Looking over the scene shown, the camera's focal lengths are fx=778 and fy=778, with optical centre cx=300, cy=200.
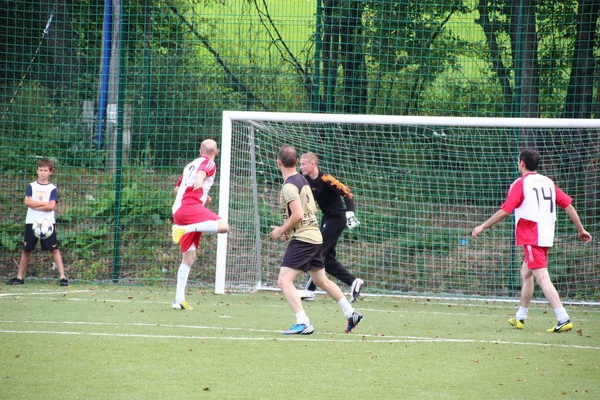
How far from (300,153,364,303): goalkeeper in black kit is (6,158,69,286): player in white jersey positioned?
4022 mm

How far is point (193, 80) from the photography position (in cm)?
1342

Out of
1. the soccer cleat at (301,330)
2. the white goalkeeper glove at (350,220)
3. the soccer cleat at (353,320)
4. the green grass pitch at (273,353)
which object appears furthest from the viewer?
→ the white goalkeeper glove at (350,220)

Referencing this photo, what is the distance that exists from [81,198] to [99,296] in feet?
11.3

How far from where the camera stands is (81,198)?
533 inches

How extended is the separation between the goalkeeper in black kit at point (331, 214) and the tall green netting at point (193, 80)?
2.40m

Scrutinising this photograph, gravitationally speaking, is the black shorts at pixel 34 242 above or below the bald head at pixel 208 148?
below

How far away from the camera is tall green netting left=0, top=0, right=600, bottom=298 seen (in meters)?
12.8

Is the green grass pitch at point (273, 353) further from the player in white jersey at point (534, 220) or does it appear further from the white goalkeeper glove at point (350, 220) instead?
the white goalkeeper glove at point (350, 220)

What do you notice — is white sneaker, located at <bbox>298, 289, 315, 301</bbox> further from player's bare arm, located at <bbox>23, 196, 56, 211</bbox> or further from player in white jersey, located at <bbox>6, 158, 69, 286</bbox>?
player's bare arm, located at <bbox>23, 196, 56, 211</bbox>

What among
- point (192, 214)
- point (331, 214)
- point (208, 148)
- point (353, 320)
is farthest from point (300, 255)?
point (331, 214)

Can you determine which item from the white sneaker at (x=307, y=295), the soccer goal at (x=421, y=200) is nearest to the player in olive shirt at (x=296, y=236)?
the white sneaker at (x=307, y=295)

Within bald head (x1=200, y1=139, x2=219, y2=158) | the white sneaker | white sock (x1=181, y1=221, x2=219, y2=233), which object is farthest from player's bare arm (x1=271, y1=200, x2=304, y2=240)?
the white sneaker

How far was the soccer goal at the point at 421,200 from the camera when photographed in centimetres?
1209

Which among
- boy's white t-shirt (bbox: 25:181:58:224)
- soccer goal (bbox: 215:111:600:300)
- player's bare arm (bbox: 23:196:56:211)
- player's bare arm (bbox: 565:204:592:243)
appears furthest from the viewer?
soccer goal (bbox: 215:111:600:300)
